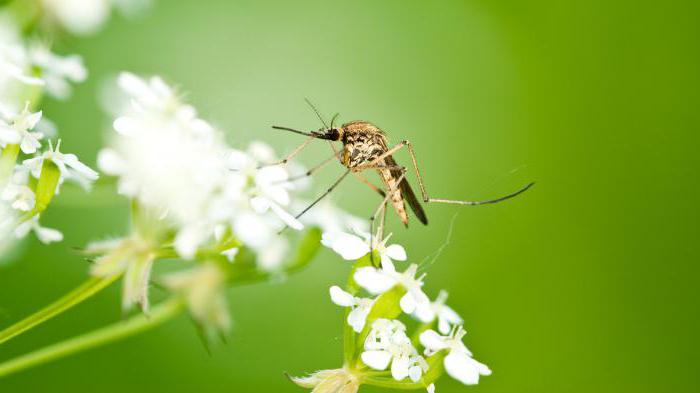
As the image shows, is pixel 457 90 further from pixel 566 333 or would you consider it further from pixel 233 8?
pixel 566 333

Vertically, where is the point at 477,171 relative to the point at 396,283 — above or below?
above

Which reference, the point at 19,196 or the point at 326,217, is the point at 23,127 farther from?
the point at 326,217

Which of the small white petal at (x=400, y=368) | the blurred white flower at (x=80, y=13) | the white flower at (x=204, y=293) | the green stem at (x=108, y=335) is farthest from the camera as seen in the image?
the small white petal at (x=400, y=368)

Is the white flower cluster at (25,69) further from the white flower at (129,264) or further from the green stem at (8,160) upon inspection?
the white flower at (129,264)

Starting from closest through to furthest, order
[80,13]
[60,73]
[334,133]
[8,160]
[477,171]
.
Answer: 1. [80,13]
2. [8,160]
3. [60,73]
4. [334,133]
5. [477,171]

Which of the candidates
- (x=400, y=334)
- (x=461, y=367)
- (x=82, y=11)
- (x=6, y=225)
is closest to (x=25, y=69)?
(x=6, y=225)

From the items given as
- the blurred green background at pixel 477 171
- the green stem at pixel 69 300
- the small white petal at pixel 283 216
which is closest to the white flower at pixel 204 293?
the green stem at pixel 69 300

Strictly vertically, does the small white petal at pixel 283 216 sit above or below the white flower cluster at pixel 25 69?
below
